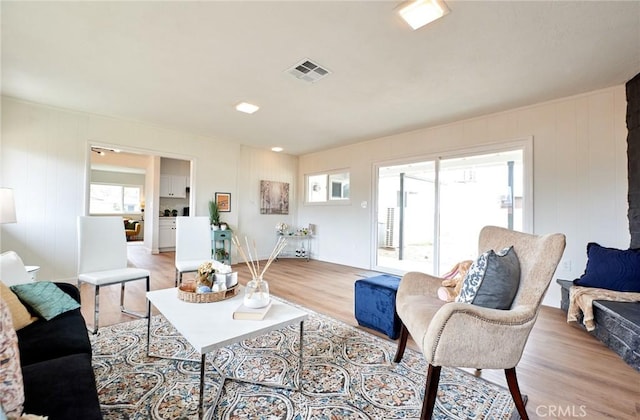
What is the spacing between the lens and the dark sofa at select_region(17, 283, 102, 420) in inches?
34.8

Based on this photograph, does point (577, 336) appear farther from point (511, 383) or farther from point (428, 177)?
point (428, 177)

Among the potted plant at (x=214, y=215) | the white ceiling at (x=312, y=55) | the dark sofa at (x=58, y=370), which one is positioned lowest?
the dark sofa at (x=58, y=370)

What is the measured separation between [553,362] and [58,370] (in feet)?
9.61

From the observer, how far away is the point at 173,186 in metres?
7.53

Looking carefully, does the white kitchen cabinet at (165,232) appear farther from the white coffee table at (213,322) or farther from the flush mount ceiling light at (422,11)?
the flush mount ceiling light at (422,11)

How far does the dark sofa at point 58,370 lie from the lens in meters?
0.88

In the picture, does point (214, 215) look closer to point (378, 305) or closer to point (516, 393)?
point (378, 305)

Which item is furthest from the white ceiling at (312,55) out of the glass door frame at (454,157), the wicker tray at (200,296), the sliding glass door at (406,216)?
the wicker tray at (200,296)

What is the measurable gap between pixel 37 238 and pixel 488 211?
6.15 meters

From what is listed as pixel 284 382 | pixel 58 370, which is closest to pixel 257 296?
pixel 284 382

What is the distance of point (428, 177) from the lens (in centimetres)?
447

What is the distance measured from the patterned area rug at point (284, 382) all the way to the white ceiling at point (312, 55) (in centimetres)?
240

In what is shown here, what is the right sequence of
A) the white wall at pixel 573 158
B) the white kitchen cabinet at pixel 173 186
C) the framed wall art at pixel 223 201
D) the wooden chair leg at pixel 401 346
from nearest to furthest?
the wooden chair leg at pixel 401 346 → the white wall at pixel 573 158 → the framed wall art at pixel 223 201 → the white kitchen cabinet at pixel 173 186

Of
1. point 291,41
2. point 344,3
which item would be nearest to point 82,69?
point 291,41
